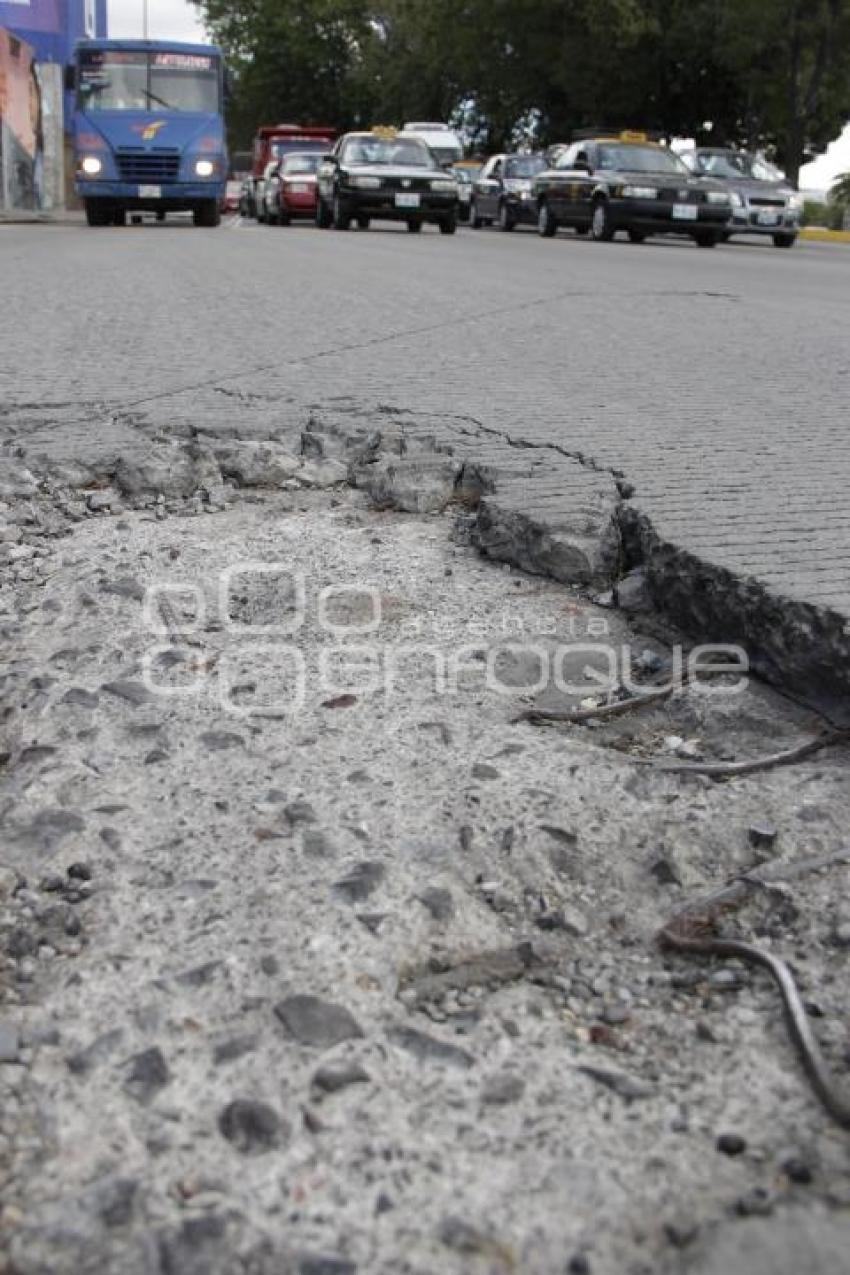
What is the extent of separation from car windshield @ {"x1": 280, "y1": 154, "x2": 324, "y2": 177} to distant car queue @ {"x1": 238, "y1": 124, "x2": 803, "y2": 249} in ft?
16.3

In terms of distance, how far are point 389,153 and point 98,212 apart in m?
5.16

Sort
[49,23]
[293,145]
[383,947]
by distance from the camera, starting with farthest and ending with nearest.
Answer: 1. [293,145]
2. [49,23]
3. [383,947]

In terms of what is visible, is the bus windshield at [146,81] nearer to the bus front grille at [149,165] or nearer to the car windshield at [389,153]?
the bus front grille at [149,165]

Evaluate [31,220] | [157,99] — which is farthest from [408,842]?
[31,220]

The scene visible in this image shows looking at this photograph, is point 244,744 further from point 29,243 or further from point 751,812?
point 29,243

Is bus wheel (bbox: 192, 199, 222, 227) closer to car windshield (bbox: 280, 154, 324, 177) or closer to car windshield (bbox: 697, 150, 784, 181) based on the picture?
car windshield (bbox: 280, 154, 324, 177)

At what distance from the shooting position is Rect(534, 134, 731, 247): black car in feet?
66.8

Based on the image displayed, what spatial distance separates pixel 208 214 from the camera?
23.8 meters

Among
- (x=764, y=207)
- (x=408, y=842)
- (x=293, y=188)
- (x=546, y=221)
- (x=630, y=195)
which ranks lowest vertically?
(x=408, y=842)

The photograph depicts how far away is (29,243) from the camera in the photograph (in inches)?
647

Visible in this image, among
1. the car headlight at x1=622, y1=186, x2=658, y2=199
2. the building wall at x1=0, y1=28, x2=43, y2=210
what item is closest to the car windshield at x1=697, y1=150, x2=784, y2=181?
the car headlight at x1=622, y1=186, x2=658, y2=199

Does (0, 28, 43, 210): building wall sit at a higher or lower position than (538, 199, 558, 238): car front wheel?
higher

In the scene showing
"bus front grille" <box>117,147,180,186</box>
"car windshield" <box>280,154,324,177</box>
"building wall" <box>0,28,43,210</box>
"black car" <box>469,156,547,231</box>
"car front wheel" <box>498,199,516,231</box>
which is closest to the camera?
"bus front grille" <box>117,147,180,186</box>

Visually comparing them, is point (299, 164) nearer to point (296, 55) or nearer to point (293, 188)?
point (293, 188)
